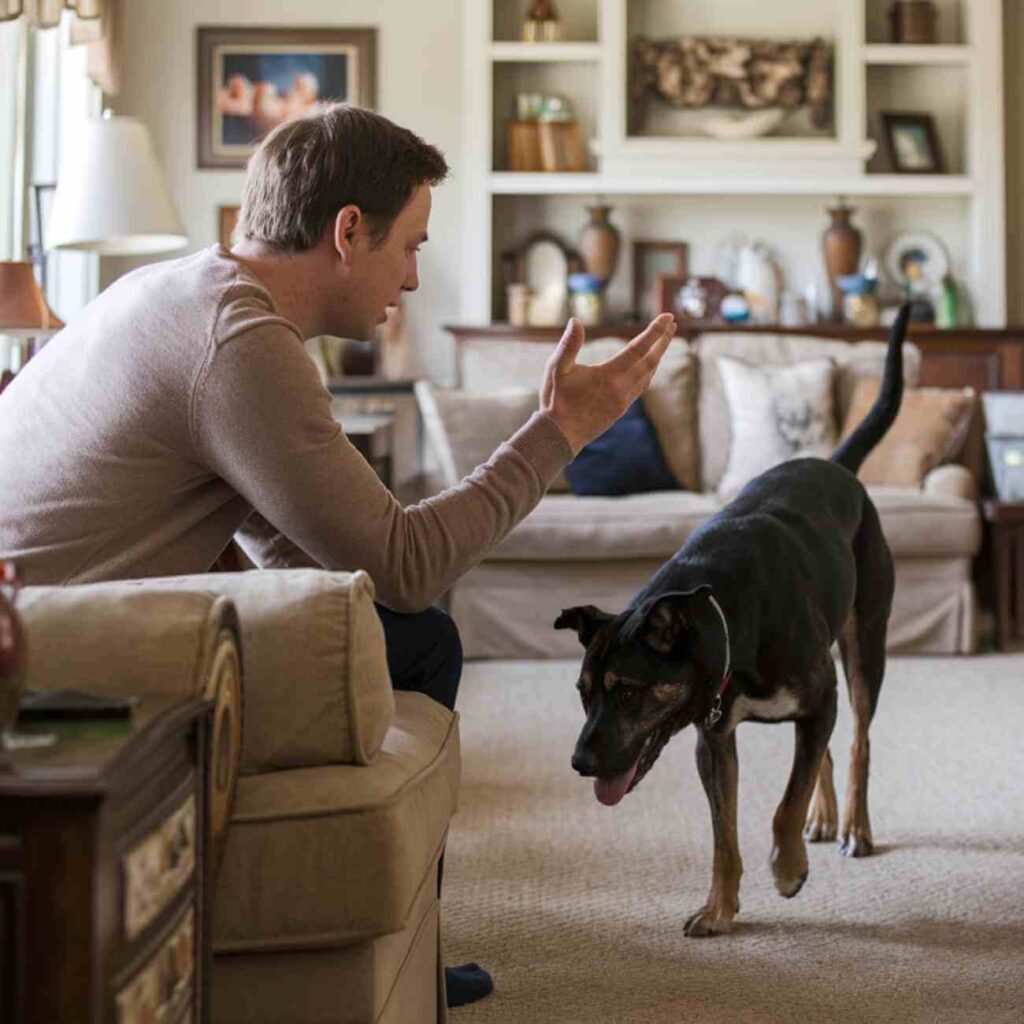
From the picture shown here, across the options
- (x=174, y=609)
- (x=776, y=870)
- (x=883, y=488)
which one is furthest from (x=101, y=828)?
(x=883, y=488)

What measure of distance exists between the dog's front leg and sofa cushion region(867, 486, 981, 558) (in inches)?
104

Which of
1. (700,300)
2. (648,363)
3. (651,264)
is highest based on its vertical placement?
(651,264)

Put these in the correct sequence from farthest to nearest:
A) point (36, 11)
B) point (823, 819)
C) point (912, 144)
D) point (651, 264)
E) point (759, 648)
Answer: point (651, 264) < point (912, 144) < point (36, 11) < point (823, 819) < point (759, 648)

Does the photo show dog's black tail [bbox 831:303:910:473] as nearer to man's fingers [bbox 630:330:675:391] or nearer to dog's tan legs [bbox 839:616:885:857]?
dog's tan legs [bbox 839:616:885:857]

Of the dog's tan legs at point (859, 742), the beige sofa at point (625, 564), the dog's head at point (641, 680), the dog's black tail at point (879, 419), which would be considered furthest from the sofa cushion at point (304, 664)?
the beige sofa at point (625, 564)

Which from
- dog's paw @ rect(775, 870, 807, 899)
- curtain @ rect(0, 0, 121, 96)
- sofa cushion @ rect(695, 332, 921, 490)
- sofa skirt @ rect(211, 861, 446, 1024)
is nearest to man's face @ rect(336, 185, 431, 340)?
sofa skirt @ rect(211, 861, 446, 1024)

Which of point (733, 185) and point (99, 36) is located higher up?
point (99, 36)

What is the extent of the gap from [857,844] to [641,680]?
894mm

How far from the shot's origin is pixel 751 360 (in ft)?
18.1

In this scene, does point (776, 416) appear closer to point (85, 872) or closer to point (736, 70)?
point (736, 70)

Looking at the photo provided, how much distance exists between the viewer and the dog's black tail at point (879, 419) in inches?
110

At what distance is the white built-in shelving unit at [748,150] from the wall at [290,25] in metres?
0.20

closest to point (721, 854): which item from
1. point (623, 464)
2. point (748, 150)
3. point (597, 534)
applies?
point (597, 534)

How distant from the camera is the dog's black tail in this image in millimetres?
2799
